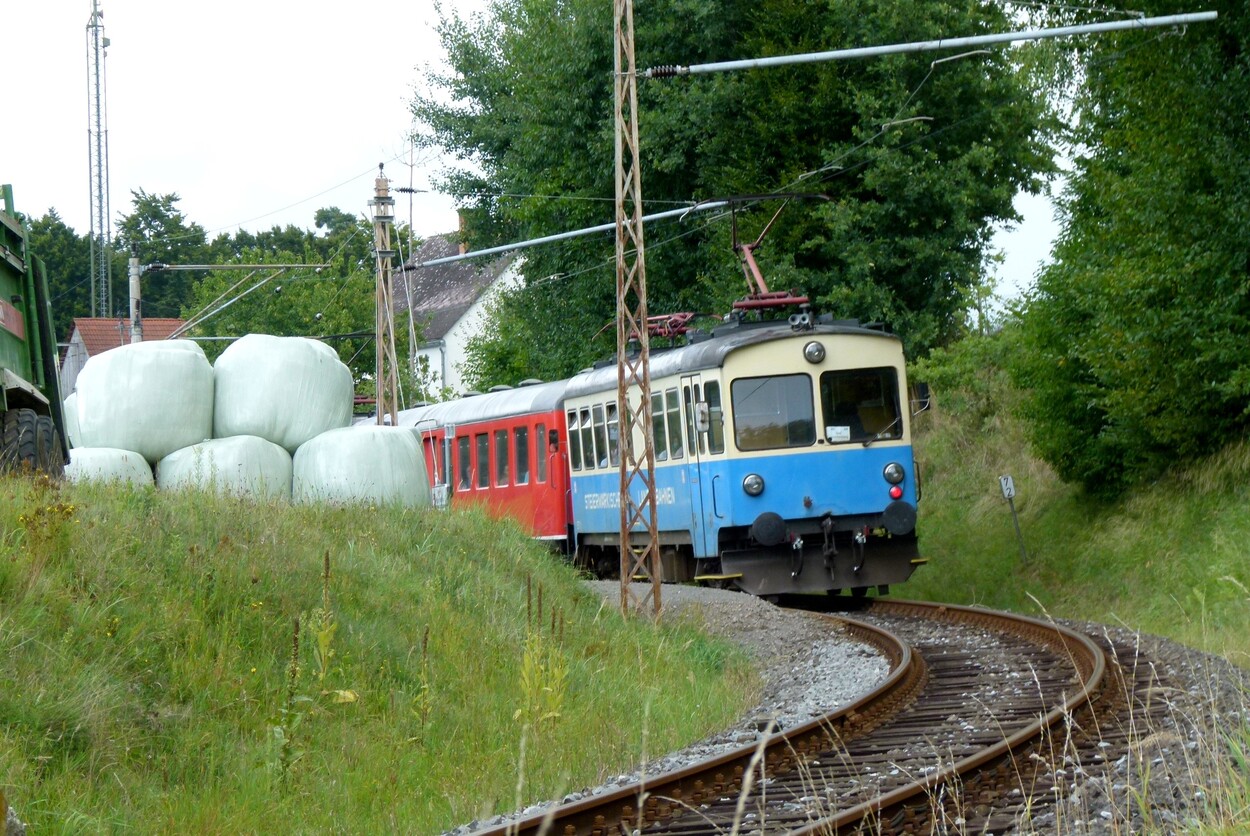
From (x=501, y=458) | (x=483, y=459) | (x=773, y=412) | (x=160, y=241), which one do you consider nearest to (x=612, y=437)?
(x=773, y=412)

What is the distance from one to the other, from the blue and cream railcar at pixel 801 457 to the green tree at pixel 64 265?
55.0 meters

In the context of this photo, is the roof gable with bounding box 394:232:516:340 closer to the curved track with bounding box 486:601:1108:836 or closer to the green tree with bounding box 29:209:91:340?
the green tree with bounding box 29:209:91:340

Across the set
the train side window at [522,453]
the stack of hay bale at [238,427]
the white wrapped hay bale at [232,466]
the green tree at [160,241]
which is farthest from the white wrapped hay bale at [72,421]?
the green tree at [160,241]

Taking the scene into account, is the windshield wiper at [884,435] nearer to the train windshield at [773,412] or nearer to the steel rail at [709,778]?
the train windshield at [773,412]

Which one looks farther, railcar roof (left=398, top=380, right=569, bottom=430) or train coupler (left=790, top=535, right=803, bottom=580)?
railcar roof (left=398, top=380, right=569, bottom=430)

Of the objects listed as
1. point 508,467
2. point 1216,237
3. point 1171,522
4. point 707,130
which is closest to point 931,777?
point 1216,237

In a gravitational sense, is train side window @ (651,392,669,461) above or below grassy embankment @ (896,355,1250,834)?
above

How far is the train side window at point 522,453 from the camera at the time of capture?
25.3 metres

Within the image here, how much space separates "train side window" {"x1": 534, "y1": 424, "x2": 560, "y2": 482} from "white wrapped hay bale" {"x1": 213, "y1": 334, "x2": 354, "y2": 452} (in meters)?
8.43

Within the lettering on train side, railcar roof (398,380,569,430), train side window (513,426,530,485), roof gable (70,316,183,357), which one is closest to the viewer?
the lettering on train side

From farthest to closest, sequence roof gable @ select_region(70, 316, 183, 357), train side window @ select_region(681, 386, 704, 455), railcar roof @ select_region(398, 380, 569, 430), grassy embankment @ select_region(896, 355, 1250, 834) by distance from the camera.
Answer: roof gable @ select_region(70, 316, 183, 357)
railcar roof @ select_region(398, 380, 569, 430)
train side window @ select_region(681, 386, 704, 455)
grassy embankment @ select_region(896, 355, 1250, 834)

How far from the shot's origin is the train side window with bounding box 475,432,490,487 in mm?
27156

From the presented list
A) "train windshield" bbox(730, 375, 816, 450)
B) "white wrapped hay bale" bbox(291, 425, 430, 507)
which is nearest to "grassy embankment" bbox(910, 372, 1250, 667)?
"train windshield" bbox(730, 375, 816, 450)

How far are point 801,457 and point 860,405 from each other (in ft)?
3.43
